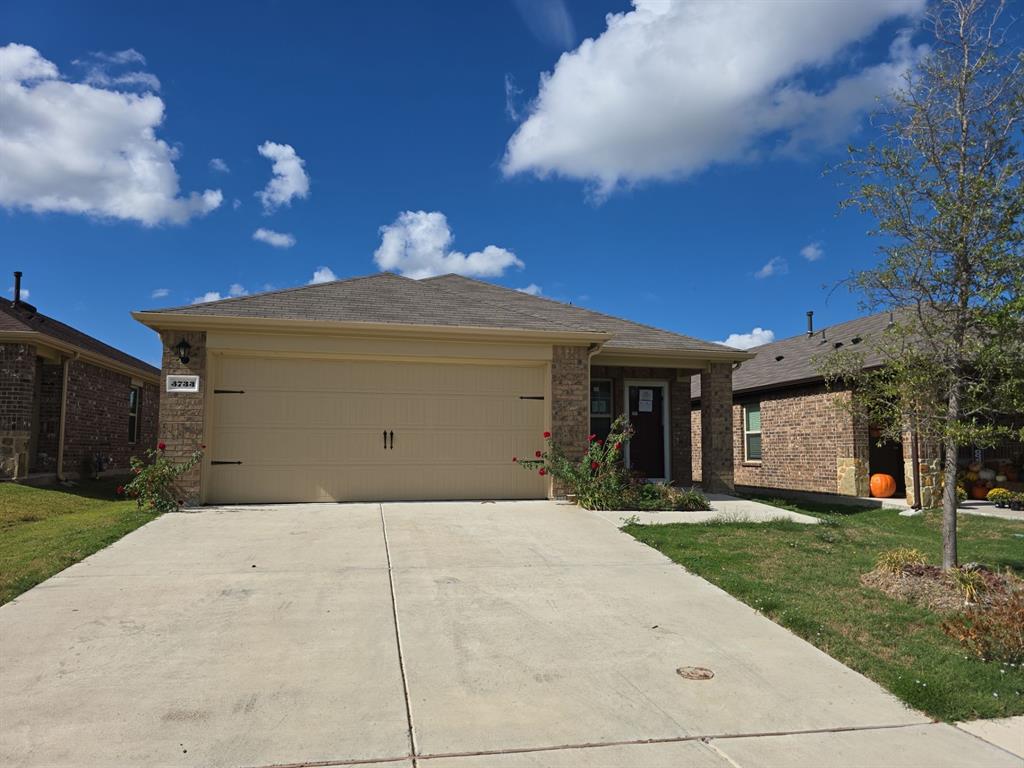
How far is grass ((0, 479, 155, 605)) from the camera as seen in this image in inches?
252

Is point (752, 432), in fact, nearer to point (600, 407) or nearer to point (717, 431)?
point (717, 431)

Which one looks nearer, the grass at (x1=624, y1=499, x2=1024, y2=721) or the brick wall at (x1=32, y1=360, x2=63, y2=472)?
the grass at (x1=624, y1=499, x2=1024, y2=721)

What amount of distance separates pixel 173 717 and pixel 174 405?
7.14 meters

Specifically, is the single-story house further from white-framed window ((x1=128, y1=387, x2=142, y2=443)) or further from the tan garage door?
white-framed window ((x1=128, y1=387, x2=142, y2=443))

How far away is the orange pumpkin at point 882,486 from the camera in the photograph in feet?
46.6

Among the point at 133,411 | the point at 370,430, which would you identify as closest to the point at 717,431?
the point at 370,430

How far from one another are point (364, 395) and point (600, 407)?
16.6 feet

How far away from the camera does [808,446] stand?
15.7 m

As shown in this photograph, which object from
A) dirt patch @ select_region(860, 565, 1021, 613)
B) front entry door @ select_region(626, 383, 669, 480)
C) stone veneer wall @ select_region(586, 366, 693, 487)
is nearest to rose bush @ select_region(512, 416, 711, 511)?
stone veneer wall @ select_region(586, 366, 693, 487)

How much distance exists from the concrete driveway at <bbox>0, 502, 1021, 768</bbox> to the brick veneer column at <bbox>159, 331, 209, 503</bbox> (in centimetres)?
277

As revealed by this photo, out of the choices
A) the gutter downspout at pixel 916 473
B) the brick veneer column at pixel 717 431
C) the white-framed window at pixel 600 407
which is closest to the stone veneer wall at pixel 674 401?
the white-framed window at pixel 600 407

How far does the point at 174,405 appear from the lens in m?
10.0

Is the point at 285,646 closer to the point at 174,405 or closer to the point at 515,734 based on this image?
the point at 515,734

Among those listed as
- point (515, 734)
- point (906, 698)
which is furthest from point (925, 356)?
point (515, 734)
